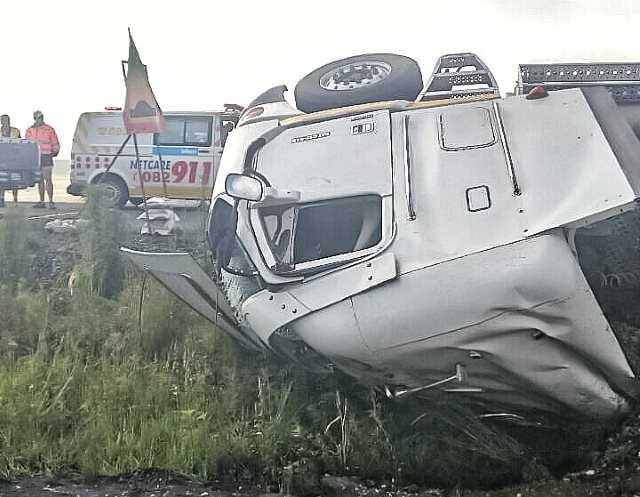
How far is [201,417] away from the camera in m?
5.03

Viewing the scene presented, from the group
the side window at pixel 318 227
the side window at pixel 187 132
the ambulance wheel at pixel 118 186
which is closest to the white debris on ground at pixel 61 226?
the ambulance wheel at pixel 118 186

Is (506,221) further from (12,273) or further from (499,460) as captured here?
(12,273)

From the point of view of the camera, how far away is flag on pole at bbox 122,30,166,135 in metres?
8.02

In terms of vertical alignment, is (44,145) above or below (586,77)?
below

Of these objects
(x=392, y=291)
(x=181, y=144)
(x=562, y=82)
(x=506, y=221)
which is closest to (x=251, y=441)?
(x=392, y=291)

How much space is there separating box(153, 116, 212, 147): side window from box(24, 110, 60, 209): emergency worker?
1440mm

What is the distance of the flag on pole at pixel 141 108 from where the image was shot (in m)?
8.02

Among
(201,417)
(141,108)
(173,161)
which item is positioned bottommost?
(201,417)

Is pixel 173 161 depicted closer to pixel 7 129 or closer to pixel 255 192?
pixel 7 129

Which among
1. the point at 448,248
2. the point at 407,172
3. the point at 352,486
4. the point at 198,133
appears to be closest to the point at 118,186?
the point at 198,133

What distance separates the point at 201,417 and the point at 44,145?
28.2 feet

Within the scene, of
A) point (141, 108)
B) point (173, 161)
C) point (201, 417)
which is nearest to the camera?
point (201, 417)

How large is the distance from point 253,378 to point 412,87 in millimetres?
1978

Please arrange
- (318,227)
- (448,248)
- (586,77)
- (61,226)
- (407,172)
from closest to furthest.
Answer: (448,248) < (407,172) < (318,227) < (586,77) < (61,226)
